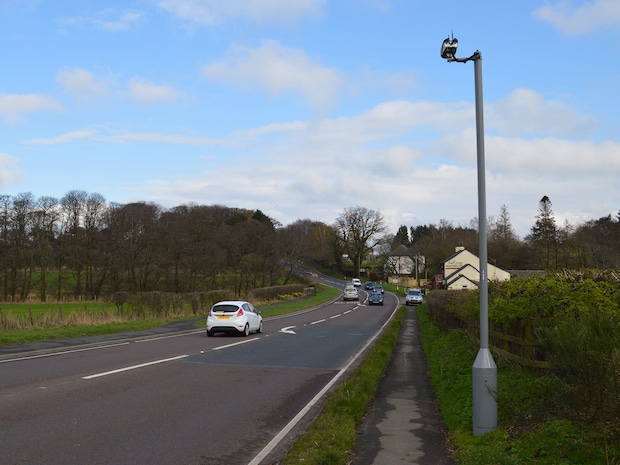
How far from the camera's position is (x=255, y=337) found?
23.6m

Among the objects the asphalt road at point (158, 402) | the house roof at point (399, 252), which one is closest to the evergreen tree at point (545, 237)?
the house roof at point (399, 252)

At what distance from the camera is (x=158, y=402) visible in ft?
30.6

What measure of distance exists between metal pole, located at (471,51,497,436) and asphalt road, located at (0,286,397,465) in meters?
2.41

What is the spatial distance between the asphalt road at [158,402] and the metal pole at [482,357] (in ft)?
7.91

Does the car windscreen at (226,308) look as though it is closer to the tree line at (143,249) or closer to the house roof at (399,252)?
the tree line at (143,249)

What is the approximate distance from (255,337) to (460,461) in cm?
1811

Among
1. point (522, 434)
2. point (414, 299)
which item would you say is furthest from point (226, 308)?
point (414, 299)

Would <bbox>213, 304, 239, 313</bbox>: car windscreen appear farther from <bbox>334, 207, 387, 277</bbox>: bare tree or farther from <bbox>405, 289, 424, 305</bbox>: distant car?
<bbox>334, 207, 387, 277</bbox>: bare tree

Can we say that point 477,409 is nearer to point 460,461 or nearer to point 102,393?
point 460,461

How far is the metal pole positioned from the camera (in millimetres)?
6941

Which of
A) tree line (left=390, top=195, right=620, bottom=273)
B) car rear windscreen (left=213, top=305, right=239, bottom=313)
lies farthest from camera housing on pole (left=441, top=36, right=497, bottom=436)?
tree line (left=390, top=195, right=620, bottom=273)

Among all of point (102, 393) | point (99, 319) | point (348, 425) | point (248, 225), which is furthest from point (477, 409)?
point (248, 225)

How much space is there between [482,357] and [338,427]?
2110 millimetres

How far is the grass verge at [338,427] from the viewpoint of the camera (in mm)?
6211
